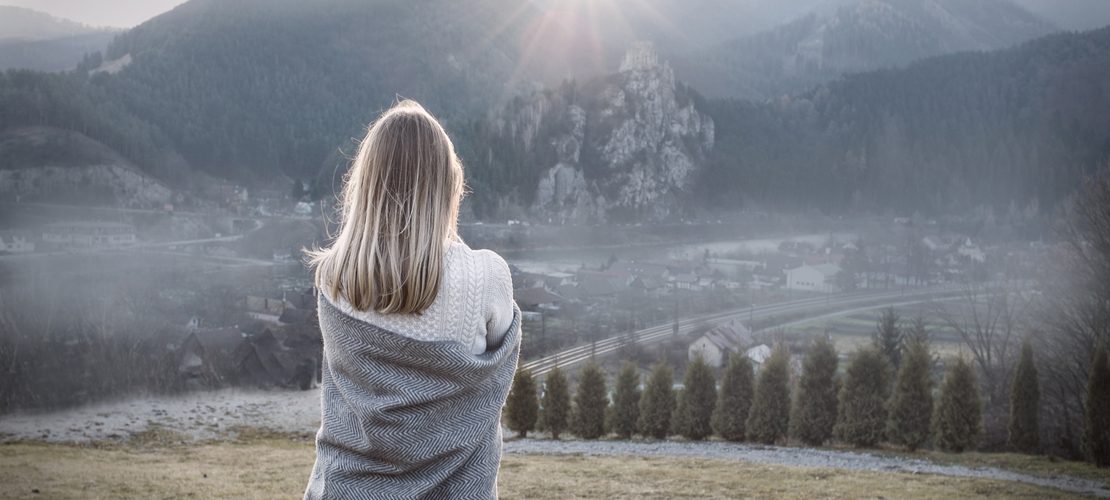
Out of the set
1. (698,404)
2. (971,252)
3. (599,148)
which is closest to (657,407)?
(698,404)

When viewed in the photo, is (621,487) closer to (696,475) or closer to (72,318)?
(696,475)

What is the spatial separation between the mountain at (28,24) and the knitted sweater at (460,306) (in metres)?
18.7

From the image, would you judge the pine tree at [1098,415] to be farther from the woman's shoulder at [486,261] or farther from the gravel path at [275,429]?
the woman's shoulder at [486,261]

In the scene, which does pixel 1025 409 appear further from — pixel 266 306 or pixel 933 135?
pixel 933 135

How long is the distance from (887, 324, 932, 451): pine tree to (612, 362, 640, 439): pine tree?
321 centimetres

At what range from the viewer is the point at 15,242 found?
14469mm

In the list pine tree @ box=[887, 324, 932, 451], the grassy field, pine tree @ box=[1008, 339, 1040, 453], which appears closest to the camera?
the grassy field

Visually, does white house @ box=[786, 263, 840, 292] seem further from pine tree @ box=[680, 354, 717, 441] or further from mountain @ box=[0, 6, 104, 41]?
mountain @ box=[0, 6, 104, 41]

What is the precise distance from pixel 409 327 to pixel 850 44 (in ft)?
141

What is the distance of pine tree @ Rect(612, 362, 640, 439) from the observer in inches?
408

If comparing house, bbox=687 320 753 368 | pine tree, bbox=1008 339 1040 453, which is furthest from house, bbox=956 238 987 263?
pine tree, bbox=1008 339 1040 453

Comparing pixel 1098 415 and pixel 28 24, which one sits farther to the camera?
pixel 28 24

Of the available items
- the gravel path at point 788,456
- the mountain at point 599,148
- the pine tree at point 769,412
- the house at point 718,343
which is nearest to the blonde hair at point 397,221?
the gravel path at point 788,456

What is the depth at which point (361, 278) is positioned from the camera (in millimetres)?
947
